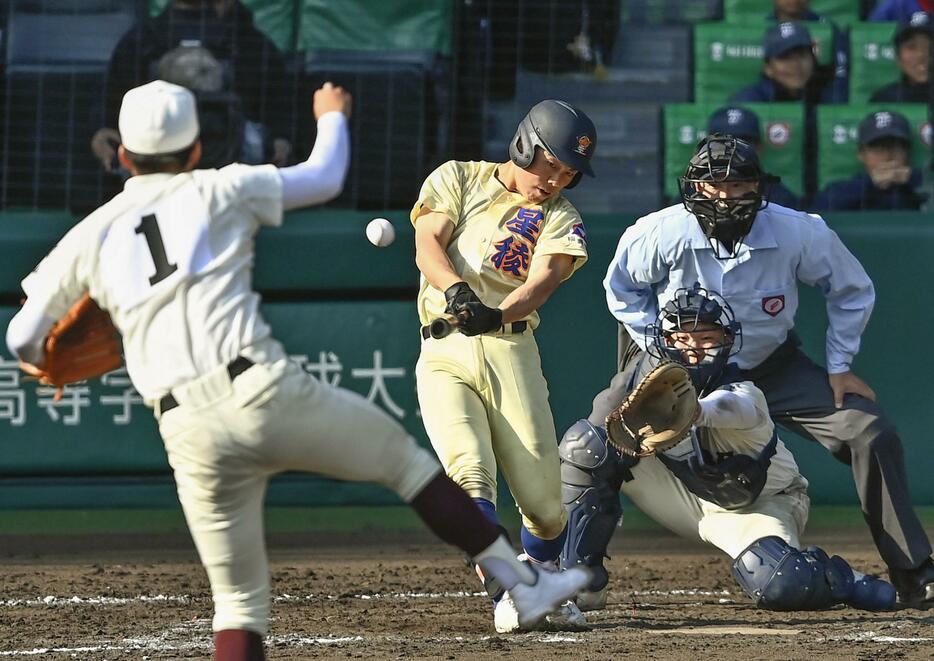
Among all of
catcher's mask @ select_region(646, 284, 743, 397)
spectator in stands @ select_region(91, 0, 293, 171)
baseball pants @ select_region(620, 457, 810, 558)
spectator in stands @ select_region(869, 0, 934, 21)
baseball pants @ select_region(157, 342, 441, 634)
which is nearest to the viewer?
baseball pants @ select_region(157, 342, 441, 634)

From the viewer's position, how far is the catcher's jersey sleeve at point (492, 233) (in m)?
5.31

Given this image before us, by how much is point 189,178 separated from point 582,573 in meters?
1.46

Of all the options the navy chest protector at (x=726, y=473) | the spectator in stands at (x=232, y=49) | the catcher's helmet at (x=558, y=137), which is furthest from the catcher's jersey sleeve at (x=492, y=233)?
the spectator in stands at (x=232, y=49)

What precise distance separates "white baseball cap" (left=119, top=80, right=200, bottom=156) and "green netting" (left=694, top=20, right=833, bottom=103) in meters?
5.82

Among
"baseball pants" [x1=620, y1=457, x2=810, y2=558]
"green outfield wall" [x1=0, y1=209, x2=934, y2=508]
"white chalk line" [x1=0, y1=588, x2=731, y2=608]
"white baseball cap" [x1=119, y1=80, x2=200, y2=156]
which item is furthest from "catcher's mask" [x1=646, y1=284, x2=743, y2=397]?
"green outfield wall" [x1=0, y1=209, x2=934, y2=508]

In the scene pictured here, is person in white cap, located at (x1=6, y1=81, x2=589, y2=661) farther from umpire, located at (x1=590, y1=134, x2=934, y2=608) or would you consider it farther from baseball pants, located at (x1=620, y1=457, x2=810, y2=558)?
umpire, located at (x1=590, y1=134, x2=934, y2=608)

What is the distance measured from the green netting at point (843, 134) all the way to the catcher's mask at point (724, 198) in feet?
9.91

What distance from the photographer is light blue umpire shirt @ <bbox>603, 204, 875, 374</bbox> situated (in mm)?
5902

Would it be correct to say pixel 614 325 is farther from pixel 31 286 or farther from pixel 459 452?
pixel 31 286

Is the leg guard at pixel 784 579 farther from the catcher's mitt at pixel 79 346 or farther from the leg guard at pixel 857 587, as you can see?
the catcher's mitt at pixel 79 346

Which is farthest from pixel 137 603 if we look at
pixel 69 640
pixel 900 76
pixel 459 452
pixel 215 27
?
pixel 900 76

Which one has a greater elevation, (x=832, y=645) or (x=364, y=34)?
(x=364, y=34)

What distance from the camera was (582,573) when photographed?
4129mm

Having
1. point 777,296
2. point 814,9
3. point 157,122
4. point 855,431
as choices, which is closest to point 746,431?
point 855,431
